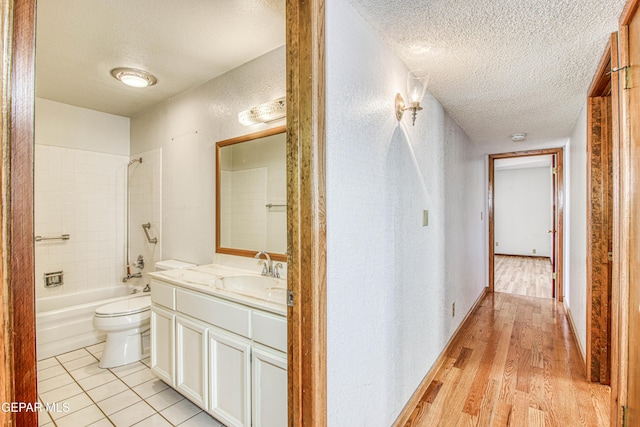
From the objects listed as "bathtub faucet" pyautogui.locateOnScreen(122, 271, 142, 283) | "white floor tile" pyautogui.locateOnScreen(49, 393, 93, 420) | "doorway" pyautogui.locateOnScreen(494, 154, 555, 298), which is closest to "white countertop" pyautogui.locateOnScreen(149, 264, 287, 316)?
"white floor tile" pyautogui.locateOnScreen(49, 393, 93, 420)

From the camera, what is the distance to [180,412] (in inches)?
74.5

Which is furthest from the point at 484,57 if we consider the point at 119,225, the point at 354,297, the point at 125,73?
the point at 119,225

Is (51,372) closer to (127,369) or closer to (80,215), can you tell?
(127,369)

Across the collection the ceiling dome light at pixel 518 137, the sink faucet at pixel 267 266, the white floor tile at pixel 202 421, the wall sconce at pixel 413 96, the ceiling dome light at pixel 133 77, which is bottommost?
the white floor tile at pixel 202 421

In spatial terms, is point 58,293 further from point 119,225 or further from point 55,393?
point 55,393

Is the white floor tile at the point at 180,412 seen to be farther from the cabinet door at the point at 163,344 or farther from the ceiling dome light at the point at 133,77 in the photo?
the ceiling dome light at the point at 133,77

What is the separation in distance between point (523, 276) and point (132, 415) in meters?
6.23

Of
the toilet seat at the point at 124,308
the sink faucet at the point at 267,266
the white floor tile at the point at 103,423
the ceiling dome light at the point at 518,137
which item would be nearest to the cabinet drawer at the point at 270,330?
the sink faucet at the point at 267,266

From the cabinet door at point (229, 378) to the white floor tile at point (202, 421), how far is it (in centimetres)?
15

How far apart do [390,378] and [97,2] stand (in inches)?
102

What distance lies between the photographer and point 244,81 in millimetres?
2293

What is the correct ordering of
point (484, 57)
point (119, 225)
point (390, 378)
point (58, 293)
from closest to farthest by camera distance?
point (390, 378) < point (484, 57) < point (58, 293) < point (119, 225)

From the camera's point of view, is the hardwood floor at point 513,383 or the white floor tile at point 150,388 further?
the white floor tile at point 150,388

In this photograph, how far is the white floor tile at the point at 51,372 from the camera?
2.34 metres
